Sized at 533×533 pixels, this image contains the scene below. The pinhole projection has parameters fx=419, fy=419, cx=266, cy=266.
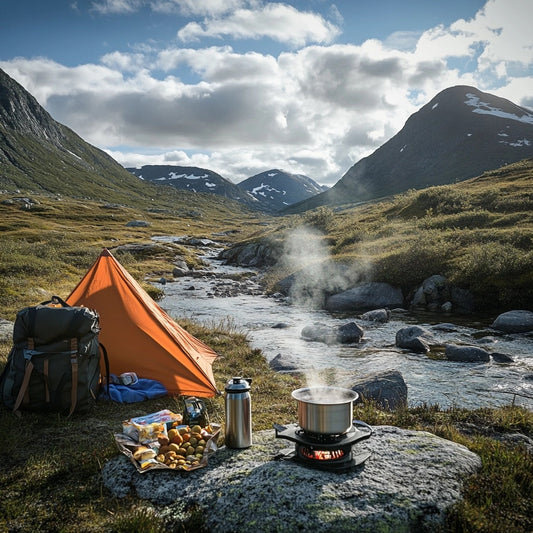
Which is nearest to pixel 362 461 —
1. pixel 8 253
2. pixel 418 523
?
pixel 418 523

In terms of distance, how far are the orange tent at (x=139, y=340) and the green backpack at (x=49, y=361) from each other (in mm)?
1978

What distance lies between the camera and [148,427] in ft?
20.5

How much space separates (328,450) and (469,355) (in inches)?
439

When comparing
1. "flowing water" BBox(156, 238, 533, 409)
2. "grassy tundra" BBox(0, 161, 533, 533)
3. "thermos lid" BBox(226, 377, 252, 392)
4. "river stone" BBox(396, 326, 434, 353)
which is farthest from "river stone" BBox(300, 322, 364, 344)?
"thermos lid" BBox(226, 377, 252, 392)

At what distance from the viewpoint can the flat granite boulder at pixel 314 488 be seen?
14.1 feet

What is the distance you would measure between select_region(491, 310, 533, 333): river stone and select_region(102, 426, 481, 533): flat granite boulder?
14502 millimetres

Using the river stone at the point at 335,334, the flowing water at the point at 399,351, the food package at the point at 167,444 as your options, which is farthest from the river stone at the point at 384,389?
the river stone at the point at 335,334

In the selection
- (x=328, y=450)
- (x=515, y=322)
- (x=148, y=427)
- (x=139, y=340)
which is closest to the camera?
(x=328, y=450)

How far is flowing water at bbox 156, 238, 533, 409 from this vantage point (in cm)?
1148

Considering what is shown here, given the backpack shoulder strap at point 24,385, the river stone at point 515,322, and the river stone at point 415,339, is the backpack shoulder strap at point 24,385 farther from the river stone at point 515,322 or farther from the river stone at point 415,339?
the river stone at point 515,322

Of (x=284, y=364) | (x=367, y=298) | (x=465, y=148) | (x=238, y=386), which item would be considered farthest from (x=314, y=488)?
(x=465, y=148)

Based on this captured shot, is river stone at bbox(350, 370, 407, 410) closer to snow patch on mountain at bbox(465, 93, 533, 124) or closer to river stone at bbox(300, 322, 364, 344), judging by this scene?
river stone at bbox(300, 322, 364, 344)

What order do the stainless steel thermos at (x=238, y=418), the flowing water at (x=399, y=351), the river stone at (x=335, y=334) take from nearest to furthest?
the stainless steel thermos at (x=238, y=418), the flowing water at (x=399, y=351), the river stone at (x=335, y=334)

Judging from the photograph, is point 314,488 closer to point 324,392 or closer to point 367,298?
point 324,392
